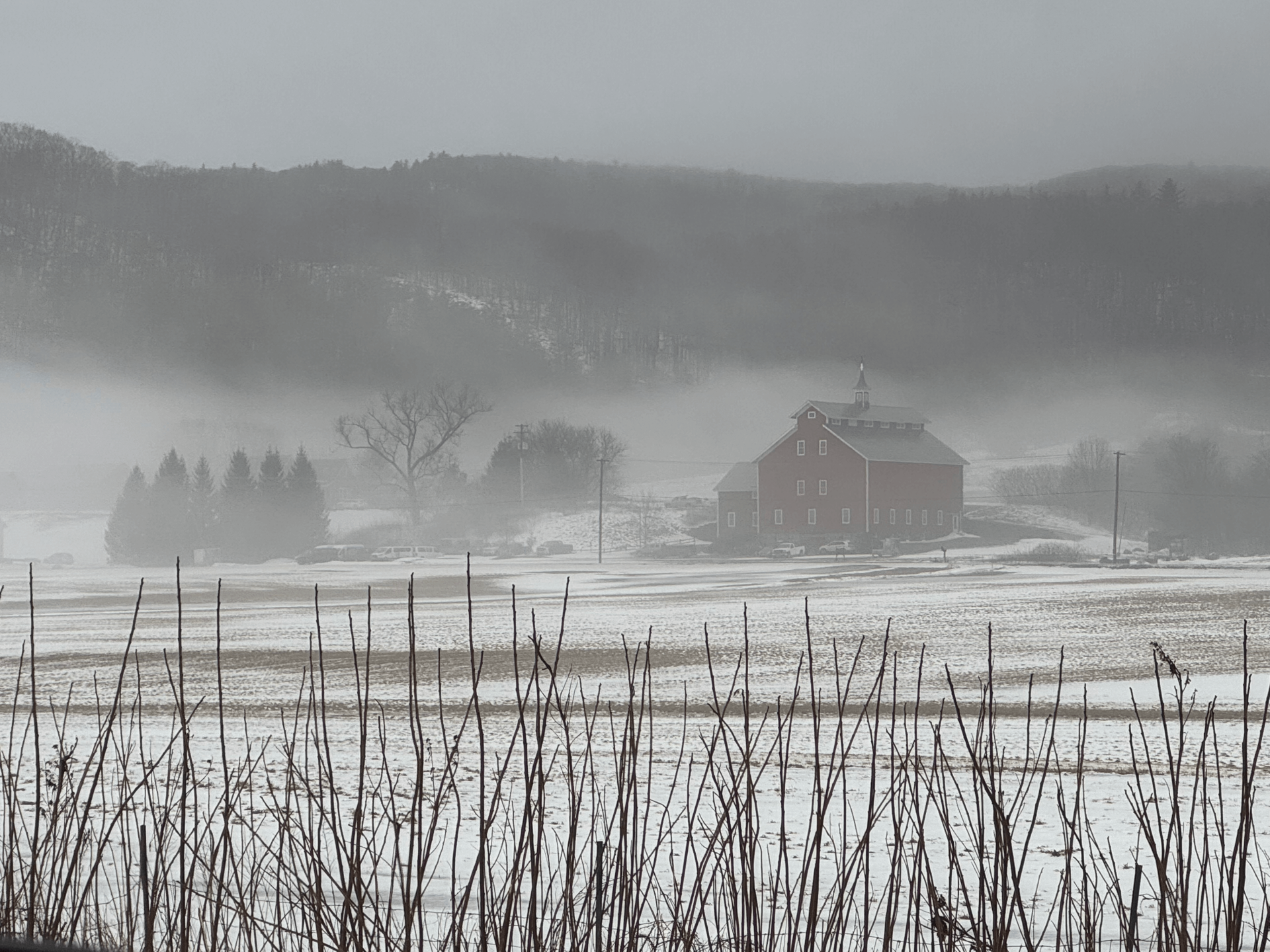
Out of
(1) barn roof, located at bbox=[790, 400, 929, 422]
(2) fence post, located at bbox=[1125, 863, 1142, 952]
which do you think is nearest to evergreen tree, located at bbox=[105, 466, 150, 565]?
(1) barn roof, located at bbox=[790, 400, 929, 422]

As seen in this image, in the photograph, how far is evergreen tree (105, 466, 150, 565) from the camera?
94312 mm

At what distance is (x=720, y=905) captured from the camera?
7.77 m

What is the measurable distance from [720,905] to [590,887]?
4701 mm

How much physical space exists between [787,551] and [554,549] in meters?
21.1

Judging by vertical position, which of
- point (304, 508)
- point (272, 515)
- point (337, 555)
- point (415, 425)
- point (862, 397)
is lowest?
point (337, 555)

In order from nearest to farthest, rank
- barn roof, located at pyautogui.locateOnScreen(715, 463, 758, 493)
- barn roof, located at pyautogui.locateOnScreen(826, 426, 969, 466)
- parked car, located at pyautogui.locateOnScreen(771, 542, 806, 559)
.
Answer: parked car, located at pyautogui.locateOnScreen(771, 542, 806, 559) → barn roof, located at pyautogui.locateOnScreen(826, 426, 969, 466) → barn roof, located at pyautogui.locateOnScreen(715, 463, 758, 493)

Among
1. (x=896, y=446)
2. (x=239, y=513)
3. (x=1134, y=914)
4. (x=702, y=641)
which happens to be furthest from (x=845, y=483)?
(x=1134, y=914)

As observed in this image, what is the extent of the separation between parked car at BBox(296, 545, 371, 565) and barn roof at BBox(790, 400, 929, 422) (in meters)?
33.3

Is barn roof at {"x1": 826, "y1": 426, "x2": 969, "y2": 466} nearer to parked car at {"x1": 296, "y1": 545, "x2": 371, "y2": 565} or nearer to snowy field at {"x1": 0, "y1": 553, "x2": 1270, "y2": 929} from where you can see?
snowy field at {"x1": 0, "y1": 553, "x2": 1270, "y2": 929}

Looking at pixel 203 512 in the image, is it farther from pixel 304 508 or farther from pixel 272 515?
pixel 304 508

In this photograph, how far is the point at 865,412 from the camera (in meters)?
101

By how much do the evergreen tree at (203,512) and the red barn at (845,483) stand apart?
38.8 meters

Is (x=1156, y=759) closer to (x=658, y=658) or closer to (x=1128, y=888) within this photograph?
(x=1128, y=888)

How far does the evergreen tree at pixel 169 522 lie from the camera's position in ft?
309
